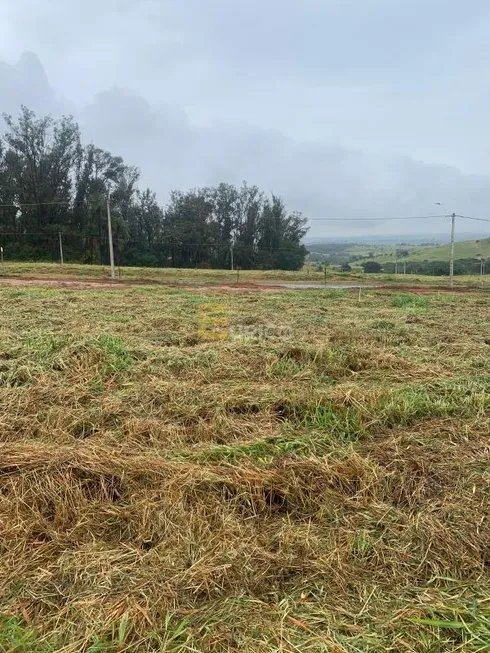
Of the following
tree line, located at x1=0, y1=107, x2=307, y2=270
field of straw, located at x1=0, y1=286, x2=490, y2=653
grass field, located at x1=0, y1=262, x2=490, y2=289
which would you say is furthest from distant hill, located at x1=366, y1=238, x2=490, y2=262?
field of straw, located at x1=0, y1=286, x2=490, y2=653

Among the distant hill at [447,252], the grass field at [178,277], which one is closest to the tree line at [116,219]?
the grass field at [178,277]

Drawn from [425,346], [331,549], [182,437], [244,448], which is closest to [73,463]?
[182,437]

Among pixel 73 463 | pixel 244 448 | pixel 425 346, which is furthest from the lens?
pixel 425 346

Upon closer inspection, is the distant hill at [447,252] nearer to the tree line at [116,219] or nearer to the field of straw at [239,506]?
the tree line at [116,219]

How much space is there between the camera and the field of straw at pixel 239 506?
1632mm

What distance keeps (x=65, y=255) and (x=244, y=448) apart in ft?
146

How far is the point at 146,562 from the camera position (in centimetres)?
193

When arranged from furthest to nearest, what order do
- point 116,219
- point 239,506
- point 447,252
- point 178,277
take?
point 447,252 → point 116,219 → point 178,277 → point 239,506

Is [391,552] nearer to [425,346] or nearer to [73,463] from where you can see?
[73,463]

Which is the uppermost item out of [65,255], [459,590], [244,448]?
[65,255]

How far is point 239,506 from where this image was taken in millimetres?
2361

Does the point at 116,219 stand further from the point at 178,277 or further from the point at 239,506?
the point at 239,506

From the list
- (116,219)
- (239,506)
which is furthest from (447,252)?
(239,506)

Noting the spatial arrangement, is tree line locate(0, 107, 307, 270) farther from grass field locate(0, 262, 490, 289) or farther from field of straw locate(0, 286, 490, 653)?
field of straw locate(0, 286, 490, 653)
